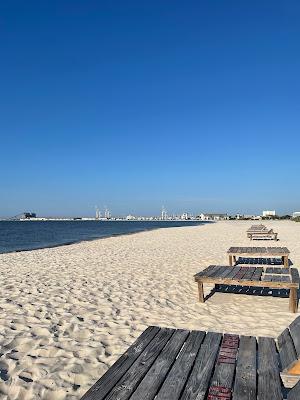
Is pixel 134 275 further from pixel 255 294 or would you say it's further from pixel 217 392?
pixel 217 392

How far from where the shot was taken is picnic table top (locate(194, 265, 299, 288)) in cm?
650

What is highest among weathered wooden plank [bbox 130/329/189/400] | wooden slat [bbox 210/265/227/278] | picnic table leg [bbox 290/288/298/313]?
wooden slat [bbox 210/265/227/278]

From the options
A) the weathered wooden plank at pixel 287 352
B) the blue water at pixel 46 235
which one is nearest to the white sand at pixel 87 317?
the weathered wooden plank at pixel 287 352

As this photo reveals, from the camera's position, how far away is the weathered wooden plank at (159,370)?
8.55ft

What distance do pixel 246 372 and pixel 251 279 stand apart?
4097 mm

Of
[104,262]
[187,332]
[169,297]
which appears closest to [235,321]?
[169,297]

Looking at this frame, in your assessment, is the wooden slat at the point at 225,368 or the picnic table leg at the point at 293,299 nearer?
the wooden slat at the point at 225,368

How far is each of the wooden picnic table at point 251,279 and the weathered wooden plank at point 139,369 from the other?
132 inches

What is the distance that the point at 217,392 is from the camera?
8.49 feet

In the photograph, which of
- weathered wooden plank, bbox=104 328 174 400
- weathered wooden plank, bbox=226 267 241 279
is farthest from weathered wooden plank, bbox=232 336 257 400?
weathered wooden plank, bbox=226 267 241 279

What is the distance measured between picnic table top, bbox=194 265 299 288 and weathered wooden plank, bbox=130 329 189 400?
3340 mm

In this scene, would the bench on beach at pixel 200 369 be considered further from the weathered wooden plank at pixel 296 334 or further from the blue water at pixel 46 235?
the blue water at pixel 46 235

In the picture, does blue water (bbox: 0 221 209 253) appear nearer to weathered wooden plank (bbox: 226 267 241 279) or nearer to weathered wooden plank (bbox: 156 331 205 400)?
weathered wooden plank (bbox: 226 267 241 279)

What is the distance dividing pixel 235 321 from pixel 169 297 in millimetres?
2045
